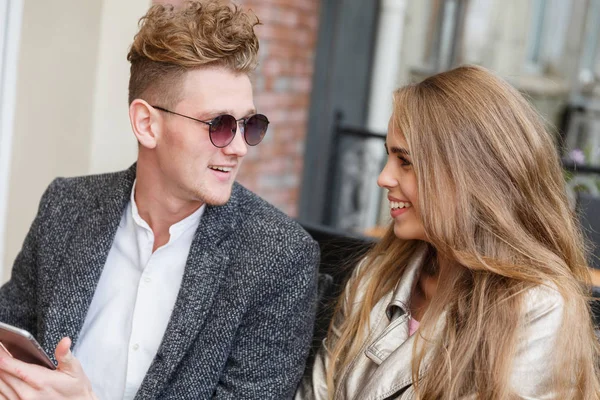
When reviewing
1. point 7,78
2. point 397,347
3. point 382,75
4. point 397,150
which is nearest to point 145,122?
point 397,150

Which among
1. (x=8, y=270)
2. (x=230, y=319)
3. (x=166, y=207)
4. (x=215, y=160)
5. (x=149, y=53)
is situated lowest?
(x=8, y=270)

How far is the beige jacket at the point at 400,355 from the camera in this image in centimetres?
211

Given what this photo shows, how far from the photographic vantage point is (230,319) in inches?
91.0

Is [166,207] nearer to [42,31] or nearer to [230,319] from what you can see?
[230,319]

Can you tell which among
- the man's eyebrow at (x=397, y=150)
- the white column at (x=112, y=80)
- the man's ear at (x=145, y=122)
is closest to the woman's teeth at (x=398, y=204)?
the man's eyebrow at (x=397, y=150)

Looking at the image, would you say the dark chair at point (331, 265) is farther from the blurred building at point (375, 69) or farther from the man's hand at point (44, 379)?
the blurred building at point (375, 69)

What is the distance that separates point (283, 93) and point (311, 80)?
1.38 feet

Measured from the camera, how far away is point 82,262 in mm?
2445

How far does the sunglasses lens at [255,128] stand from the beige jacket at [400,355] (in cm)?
59

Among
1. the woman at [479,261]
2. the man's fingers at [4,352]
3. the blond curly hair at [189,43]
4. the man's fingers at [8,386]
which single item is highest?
the blond curly hair at [189,43]

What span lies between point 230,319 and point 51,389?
1.75ft

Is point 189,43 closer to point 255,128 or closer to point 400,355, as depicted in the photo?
point 255,128

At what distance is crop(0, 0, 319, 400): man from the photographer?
2314mm

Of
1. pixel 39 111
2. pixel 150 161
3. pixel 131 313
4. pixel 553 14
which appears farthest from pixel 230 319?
pixel 553 14
